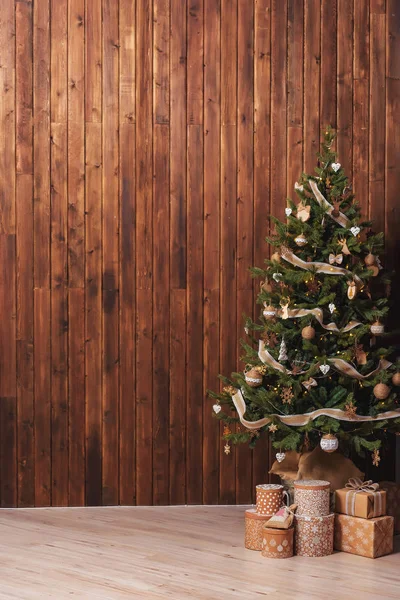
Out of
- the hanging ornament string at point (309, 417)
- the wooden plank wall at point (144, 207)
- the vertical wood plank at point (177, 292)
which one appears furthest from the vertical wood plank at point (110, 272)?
the hanging ornament string at point (309, 417)

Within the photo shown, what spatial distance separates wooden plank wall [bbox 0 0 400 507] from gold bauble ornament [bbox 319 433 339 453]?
721 millimetres

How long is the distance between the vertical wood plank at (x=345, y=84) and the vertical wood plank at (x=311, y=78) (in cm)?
11

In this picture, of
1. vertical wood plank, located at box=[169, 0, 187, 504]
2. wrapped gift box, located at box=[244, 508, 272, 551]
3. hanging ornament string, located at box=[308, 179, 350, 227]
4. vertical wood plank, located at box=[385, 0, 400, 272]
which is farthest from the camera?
vertical wood plank, located at box=[385, 0, 400, 272]

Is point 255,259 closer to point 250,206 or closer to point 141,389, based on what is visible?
point 250,206

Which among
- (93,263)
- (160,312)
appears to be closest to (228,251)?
(160,312)

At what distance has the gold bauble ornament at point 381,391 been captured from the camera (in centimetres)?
344

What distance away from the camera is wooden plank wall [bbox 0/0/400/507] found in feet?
13.0

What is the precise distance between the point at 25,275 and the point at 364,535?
2.00 m

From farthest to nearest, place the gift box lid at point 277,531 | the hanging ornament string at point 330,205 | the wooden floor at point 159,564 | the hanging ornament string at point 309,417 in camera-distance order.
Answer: the hanging ornament string at point 330,205, the hanging ornament string at point 309,417, the gift box lid at point 277,531, the wooden floor at point 159,564

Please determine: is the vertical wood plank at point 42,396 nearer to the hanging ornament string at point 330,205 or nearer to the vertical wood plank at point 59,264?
the vertical wood plank at point 59,264

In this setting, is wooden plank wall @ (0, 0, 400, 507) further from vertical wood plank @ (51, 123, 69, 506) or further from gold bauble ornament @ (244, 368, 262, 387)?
gold bauble ornament @ (244, 368, 262, 387)

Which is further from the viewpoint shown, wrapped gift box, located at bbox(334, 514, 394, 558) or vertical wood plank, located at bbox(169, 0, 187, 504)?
vertical wood plank, located at bbox(169, 0, 187, 504)

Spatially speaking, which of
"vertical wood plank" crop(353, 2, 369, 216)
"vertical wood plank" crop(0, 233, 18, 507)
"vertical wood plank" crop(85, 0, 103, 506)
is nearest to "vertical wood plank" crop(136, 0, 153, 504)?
"vertical wood plank" crop(85, 0, 103, 506)

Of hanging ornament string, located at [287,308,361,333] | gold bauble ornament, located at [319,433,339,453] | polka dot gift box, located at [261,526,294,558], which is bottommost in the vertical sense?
polka dot gift box, located at [261,526,294,558]
